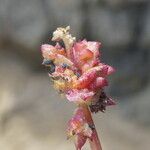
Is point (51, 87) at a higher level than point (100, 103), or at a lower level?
higher

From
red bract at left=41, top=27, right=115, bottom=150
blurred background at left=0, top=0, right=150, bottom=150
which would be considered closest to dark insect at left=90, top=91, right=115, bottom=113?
red bract at left=41, top=27, right=115, bottom=150

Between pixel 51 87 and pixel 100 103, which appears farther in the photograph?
pixel 51 87

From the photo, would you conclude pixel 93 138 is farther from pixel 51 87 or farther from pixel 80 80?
pixel 51 87

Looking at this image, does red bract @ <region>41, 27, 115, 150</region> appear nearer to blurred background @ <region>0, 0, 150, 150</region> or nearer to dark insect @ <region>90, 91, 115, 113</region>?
dark insect @ <region>90, 91, 115, 113</region>

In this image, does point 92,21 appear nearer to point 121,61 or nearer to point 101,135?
point 121,61

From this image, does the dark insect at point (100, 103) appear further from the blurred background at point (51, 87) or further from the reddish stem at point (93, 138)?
the blurred background at point (51, 87)

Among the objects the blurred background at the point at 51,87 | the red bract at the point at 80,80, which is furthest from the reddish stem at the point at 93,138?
the blurred background at the point at 51,87

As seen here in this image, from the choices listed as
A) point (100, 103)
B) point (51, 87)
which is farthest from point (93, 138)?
point (51, 87)
